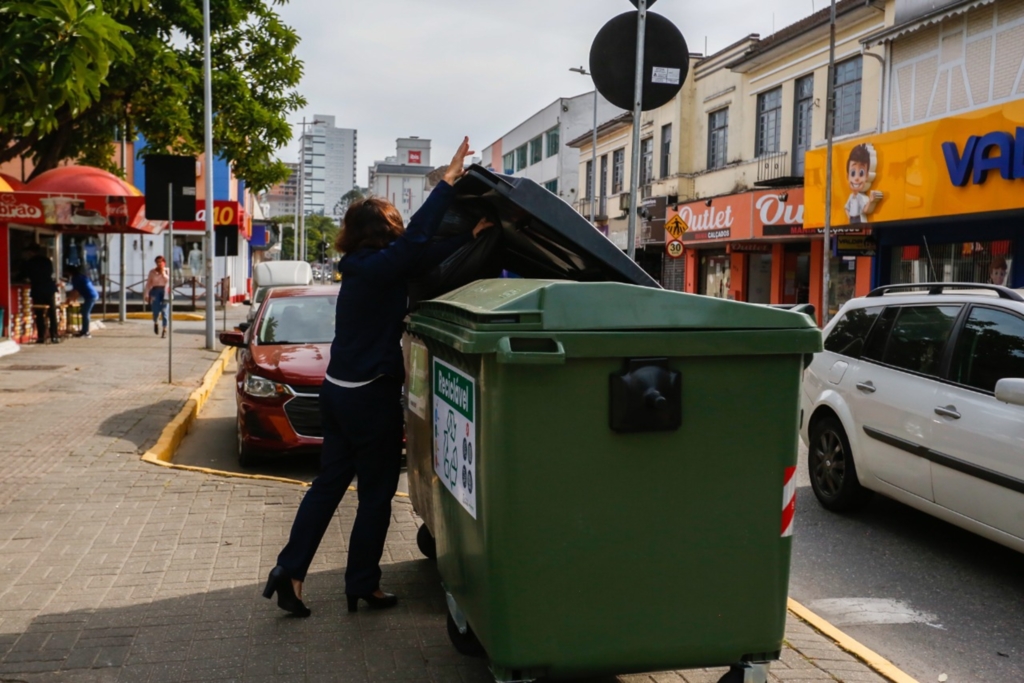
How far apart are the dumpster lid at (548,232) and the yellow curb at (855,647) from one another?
176 centimetres

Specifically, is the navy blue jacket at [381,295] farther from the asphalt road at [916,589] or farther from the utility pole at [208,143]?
the utility pole at [208,143]

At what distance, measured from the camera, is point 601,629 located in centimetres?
321

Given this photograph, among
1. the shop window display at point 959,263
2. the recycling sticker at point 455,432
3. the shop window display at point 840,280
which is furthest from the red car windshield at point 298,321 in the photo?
→ the shop window display at point 840,280

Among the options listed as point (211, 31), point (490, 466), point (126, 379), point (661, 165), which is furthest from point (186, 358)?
point (661, 165)

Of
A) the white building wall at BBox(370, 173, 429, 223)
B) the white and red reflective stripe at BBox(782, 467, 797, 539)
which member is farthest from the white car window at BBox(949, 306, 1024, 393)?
the white building wall at BBox(370, 173, 429, 223)

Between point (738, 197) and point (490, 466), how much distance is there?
1029 inches

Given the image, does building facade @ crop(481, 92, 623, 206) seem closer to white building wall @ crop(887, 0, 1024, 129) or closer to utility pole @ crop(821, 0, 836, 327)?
utility pole @ crop(821, 0, 836, 327)

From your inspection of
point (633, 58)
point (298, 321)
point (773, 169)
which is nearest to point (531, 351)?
point (633, 58)

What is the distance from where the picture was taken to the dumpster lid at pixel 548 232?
3867 millimetres

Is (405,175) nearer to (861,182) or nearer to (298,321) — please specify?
(861,182)

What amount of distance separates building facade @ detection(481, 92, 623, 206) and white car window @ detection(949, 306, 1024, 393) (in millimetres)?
44751

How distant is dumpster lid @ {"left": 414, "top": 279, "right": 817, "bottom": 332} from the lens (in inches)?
123

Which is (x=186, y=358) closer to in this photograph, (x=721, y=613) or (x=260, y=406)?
(x=260, y=406)

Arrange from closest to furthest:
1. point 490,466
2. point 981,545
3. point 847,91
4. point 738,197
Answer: point 490,466, point 981,545, point 847,91, point 738,197
